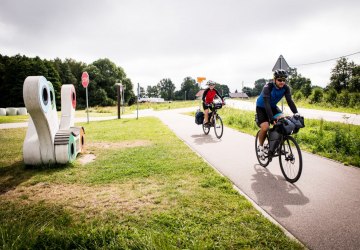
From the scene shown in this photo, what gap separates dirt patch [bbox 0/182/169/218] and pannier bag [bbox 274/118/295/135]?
2739 millimetres

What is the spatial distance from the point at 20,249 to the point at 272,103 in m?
5.10

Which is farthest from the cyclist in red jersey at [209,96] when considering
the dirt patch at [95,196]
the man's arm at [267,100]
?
the dirt patch at [95,196]

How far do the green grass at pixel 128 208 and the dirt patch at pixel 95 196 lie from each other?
16 millimetres

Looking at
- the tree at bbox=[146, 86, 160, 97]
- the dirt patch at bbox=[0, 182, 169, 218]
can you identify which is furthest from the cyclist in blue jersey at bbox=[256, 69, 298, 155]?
the tree at bbox=[146, 86, 160, 97]

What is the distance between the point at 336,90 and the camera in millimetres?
47938

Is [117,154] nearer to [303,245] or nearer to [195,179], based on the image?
[195,179]

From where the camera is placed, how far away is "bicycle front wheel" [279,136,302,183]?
454cm

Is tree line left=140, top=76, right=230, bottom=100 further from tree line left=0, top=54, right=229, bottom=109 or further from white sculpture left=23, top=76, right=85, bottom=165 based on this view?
white sculpture left=23, top=76, right=85, bottom=165

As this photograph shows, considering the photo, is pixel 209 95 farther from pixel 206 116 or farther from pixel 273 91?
pixel 273 91

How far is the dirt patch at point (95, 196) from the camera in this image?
368 cm

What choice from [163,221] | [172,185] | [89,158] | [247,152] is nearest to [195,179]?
[172,185]

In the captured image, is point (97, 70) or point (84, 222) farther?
point (97, 70)

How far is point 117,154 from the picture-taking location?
7.28 metres

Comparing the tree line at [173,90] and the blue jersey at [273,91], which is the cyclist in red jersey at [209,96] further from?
the tree line at [173,90]
